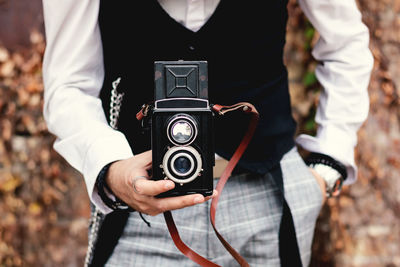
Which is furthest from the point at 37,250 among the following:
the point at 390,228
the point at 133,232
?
the point at 390,228

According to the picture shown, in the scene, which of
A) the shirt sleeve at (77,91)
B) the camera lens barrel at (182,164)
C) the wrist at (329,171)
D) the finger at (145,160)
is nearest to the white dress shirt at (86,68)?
the shirt sleeve at (77,91)

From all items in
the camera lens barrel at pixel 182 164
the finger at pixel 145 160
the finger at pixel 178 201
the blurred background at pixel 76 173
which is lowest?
the blurred background at pixel 76 173

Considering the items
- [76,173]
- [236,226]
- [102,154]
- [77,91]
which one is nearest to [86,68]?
[77,91]

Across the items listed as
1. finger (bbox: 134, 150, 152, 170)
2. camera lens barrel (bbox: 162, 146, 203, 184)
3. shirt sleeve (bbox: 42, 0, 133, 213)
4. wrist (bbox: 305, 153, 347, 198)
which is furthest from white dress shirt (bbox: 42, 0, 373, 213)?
wrist (bbox: 305, 153, 347, 198)

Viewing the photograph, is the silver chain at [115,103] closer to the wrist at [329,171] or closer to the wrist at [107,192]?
the wrist at [107,192]

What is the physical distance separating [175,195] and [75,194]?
1510mm

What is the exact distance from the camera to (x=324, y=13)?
4.13 ft

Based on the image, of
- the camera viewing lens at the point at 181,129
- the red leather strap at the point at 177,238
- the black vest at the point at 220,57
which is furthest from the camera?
the black vest at the point at 220,57

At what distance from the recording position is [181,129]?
81 centimetres

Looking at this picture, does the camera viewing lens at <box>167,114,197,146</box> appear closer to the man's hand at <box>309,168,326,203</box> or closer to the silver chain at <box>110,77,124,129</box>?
the silver chain at <box>110,77,124,129</box>

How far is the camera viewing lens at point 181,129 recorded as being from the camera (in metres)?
0.81

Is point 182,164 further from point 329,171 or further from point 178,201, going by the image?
point 329,171

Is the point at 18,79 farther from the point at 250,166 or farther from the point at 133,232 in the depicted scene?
the point at 250,166

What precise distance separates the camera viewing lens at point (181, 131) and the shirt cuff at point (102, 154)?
0.22 m
